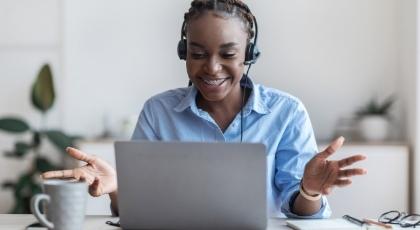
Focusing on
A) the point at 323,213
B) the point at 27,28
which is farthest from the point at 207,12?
the point at 27,28

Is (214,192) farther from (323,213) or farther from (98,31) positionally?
(98,31)

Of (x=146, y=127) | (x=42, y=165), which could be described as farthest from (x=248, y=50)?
(x=42, y=165)

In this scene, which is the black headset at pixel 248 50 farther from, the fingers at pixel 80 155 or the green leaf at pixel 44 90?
the green leaf at pixel 44 90

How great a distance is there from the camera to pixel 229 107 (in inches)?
76.4

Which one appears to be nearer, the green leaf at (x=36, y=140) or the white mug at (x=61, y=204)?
the white mug at (x=61, y=204)

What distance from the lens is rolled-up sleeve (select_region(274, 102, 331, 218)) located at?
182cm

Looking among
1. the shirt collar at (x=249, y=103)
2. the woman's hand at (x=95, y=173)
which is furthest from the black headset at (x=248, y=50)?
the woman's hand at (x=95, y=173)

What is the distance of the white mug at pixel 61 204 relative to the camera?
1.22 metres

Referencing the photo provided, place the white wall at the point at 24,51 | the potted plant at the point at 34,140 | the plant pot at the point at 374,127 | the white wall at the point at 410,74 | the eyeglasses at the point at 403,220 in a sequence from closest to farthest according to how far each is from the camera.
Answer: the eyeglasses at the point at 403,220, the white wall at the point at 410,74, the plant pot at the point at 374,127, the potted plant at the point at 34,140, the white wall at the point at 24,51

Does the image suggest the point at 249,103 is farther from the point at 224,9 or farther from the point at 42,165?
the point at 42,165

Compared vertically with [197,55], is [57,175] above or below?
below

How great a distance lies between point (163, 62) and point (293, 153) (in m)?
1.78

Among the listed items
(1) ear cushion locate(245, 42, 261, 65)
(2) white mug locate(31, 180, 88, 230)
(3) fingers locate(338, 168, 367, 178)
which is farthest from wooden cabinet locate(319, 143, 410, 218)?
(2) white mug locate(31, 180, 88, 230)

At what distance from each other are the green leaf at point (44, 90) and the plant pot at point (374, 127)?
1.72 meters
